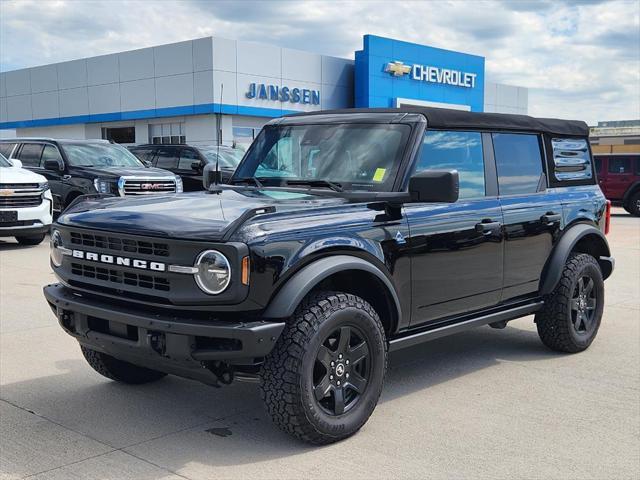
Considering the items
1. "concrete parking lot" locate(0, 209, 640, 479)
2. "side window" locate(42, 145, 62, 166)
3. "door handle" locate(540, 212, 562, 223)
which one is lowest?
"concrete parking lot" locate(0, 209, 640, 479)

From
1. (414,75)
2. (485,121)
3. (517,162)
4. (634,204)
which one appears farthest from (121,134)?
(485,121)

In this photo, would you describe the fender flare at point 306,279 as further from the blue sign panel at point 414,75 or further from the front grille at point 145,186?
the blue sign panel at point 414,75

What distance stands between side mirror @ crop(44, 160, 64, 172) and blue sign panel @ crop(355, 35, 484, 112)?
75.0ft

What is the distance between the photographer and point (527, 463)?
3.83m

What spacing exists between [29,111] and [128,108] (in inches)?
337

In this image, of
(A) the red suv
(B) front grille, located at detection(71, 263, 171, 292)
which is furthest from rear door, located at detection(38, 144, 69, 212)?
(A) the red suv

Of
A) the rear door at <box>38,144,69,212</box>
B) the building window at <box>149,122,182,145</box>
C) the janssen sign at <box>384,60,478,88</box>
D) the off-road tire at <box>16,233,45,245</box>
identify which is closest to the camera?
the off-road tire at <box>16,233,45,245</box>

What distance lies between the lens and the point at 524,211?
5469 millimetres

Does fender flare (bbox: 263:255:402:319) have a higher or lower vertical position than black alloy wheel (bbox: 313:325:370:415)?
higher

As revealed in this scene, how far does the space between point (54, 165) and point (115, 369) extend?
10.3m

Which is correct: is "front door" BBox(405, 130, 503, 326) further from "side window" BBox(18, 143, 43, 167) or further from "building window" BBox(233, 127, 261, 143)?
"building window" BBox(233, 127, 261, 143)

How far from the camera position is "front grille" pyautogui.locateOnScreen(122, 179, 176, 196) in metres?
13.7

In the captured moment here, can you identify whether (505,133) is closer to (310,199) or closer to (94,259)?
(310,199)

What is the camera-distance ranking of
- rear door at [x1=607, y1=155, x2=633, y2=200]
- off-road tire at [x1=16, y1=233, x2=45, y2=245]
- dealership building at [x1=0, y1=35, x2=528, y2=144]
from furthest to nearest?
dealership building at [x1=0, y1=35, x2=528, y2=144] < rear door at [x1=607, y1=155, x2=633, y2=200] < off-road tire at [x1=16, y1=233, x2=45, y2=245]
